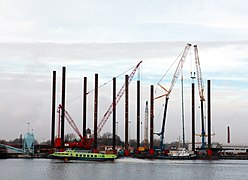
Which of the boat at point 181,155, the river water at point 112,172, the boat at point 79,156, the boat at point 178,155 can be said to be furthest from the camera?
the boat at point 181,155

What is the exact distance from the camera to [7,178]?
73312 mm

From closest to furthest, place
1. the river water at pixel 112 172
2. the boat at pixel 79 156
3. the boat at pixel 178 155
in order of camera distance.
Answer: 1. the river water at pixel 112 172
2. the boat at pixel 79 156
3. the boat at pixel 178 155

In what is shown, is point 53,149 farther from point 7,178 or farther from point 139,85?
point 7,178

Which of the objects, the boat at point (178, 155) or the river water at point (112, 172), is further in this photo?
the boat at point (178, 155)

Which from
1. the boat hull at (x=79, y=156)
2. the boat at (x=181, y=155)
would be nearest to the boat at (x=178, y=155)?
the boat at (x=181, y=155)

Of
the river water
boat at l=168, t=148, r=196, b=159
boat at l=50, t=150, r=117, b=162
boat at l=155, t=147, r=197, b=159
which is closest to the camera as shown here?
the river water

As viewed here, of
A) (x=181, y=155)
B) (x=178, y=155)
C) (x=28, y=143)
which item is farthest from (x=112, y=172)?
(x=28, y=143)

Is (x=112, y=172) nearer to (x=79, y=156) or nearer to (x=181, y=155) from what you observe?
(x=79, y=156)

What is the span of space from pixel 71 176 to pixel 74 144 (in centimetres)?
8086

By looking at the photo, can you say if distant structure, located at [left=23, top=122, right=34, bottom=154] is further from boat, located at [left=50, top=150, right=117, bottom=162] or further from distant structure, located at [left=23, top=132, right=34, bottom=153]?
boat, located at [left=50, top=150, right=117, bottom=162]

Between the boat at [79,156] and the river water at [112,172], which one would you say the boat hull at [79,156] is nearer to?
the boat at [79,156]

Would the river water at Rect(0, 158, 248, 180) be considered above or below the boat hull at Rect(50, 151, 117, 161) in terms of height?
below

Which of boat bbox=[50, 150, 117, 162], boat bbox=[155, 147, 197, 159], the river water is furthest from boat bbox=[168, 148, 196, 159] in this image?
the river water

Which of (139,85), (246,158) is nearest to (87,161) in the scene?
(139,85)
